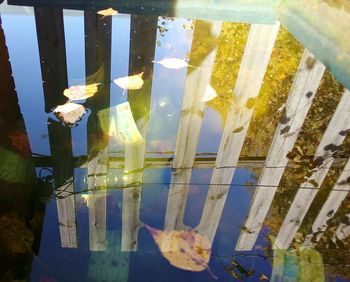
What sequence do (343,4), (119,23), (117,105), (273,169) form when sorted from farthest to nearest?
1. (119,23)
2. (343,4)
3. (117,105)
4. (273,169)

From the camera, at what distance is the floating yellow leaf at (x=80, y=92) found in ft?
6.92

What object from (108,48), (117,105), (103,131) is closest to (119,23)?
(108,48)

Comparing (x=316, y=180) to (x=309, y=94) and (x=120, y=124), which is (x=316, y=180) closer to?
(x=309, y=94)

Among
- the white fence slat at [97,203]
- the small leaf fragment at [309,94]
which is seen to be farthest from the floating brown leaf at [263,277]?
the small leaf fragment at [309,94]

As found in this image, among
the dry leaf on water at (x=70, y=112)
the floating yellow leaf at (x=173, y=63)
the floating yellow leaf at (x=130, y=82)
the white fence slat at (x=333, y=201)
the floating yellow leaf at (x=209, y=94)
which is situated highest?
the floating yellow leaf at (x=173, y=63)

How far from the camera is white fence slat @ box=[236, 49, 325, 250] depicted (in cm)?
154

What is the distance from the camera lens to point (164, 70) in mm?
→ 2520

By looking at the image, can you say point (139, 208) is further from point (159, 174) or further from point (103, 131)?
point (103, 131)

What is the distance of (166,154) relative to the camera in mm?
1873

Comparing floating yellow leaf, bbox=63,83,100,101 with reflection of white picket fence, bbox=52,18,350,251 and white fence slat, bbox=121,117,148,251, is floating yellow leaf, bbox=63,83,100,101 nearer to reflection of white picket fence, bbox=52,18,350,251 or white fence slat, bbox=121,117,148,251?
white fence slat, bbox=121,117,148,251

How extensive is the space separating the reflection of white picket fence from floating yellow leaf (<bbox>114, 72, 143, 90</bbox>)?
0.36 m

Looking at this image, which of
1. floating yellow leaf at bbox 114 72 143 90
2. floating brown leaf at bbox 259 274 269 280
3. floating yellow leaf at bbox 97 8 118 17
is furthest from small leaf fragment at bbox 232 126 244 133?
floating yellow leaf at bbox 97 8 118 17

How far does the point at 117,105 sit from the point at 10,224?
1.03m

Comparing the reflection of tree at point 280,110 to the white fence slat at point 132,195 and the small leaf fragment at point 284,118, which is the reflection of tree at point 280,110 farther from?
the white fence slat at point 132,195
